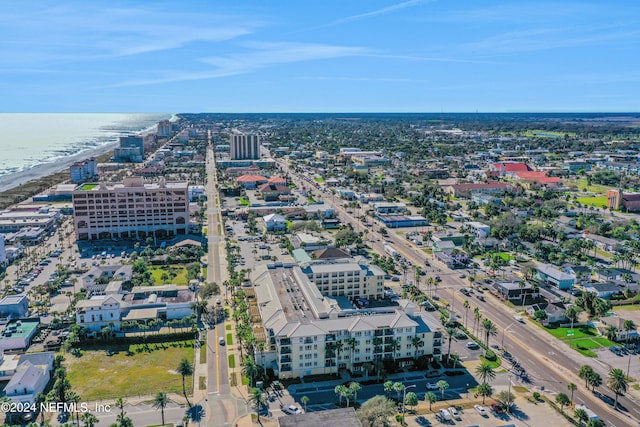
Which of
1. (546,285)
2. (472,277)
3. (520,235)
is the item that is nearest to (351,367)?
(472,277)

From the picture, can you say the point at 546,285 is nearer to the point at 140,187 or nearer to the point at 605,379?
the point at 605,379

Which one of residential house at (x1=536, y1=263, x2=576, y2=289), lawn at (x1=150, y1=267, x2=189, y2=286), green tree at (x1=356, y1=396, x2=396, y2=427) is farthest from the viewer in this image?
lawn at (x1=150, y1=267, x2=189, y2=286)

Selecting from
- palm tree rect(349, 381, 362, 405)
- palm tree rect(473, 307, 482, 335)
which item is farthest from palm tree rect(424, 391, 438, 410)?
palm tree rect(473, 307, 482, 335)

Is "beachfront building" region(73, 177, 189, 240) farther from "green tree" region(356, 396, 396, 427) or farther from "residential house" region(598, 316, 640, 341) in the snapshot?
"residential house" region(598, 316, 640, 341)

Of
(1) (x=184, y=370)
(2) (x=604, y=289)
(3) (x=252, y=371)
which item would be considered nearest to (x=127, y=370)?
(1) (x=184, y=370)

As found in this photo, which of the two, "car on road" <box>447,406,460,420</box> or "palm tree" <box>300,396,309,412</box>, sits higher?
"palm tree" <box>300,396,309,412</box>

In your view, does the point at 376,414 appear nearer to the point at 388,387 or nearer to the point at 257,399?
the point at 388,387

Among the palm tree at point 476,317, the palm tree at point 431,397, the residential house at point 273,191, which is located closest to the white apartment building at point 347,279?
the palm tree at point 476,317
